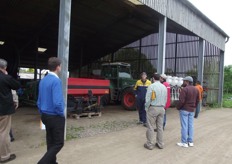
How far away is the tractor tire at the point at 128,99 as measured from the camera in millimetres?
12156

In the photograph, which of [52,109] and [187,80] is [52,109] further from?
[187,80]

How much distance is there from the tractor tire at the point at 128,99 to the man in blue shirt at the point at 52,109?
8.56 metres

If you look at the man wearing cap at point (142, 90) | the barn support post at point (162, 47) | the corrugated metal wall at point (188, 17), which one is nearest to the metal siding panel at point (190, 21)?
the corrugated metal wall at point (188, 17)

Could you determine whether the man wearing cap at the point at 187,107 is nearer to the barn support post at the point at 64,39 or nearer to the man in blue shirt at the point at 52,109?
the barn support post at the point at 64,39

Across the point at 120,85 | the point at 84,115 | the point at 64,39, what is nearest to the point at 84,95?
the point at 84,115

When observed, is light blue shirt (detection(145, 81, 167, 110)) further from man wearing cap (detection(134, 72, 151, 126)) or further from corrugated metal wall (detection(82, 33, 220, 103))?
corrugated metal wall (detection(82, 33, 220, 103))

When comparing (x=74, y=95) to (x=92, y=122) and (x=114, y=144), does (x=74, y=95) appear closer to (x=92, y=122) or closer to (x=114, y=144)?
(x=92, y=122)

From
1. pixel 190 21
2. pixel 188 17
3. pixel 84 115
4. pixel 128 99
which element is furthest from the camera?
pixel 128 99

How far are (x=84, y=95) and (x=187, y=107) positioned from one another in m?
4.51

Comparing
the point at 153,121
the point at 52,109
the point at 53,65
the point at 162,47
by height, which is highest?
the point at 162,47

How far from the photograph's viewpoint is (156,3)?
8844 millimetres

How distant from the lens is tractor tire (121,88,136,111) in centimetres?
1216

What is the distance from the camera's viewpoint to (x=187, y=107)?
19.3ft

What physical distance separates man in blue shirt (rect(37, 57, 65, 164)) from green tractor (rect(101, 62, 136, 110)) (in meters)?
8.55
